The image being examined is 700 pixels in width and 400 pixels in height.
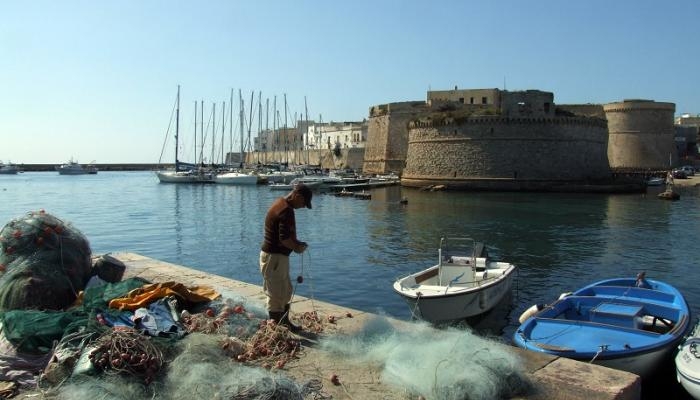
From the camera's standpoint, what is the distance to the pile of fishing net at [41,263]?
209 inches

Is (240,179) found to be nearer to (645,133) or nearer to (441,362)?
(645,133)

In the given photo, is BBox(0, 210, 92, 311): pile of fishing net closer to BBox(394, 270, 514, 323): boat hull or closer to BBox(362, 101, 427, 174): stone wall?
BBox(394, 270, 514, 323): boat hull

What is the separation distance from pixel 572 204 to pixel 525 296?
76.1 feet

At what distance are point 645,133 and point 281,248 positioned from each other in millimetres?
65753

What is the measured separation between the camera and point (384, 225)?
926 inches

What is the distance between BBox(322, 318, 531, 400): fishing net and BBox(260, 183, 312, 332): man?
2.10 ft

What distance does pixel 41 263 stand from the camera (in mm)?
5637

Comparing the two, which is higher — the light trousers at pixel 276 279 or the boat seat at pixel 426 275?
Answer: the light trousers at pixel 276 279

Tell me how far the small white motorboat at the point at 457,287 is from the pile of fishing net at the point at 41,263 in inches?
A: 173

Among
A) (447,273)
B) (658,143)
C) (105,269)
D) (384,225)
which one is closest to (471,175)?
(384,225)

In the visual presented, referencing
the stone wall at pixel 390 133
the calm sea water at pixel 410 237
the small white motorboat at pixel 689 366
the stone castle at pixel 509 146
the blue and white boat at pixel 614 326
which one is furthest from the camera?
the stone wall at pixel 390 133

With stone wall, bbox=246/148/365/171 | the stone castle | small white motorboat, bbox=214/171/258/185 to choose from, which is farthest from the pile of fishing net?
stone wall, bbox=246/148/365/171

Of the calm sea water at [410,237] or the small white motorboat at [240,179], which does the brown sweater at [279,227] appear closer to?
the calm sea water at [410,237]

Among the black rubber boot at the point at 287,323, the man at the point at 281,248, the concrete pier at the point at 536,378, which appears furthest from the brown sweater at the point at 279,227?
the concrete pier at the point at 536,378
